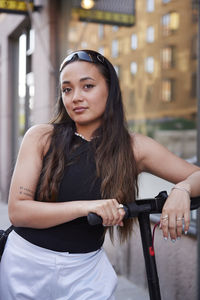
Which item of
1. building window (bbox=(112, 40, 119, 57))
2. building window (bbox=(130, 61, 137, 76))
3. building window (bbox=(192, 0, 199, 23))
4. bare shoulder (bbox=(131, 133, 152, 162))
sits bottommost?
bare shoulder (bbox=(131, 133, 152, 162))

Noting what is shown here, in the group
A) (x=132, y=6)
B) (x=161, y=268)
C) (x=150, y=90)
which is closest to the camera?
(x=161, y=268)

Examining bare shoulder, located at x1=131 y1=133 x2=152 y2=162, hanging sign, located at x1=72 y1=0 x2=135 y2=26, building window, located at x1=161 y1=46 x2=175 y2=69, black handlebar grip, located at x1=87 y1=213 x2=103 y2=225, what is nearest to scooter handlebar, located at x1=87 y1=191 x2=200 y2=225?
black handlebar grip, located at x1=87 y1=213 x2=103 y2=225

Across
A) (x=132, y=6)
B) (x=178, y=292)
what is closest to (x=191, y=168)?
(x=178, y=292)

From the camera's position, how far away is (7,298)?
5.95ft

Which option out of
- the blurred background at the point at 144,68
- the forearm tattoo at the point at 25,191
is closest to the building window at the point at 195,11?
the blurred background at the point at 144,68

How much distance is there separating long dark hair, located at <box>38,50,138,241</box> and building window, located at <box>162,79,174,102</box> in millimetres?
2427

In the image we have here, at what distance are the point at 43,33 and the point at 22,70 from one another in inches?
90.1

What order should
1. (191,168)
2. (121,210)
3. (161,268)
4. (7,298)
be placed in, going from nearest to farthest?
(121,210), (7,298), (191,168), (161,268)

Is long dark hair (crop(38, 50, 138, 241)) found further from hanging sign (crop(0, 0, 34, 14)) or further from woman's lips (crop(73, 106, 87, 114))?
hanging sign (crop(0, 0, 34, 14))

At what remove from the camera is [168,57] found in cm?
444

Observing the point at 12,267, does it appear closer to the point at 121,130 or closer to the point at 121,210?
the point at 121,210

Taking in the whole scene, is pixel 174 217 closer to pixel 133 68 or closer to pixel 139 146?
pixel 139 146

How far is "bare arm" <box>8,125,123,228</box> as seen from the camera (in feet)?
5.01

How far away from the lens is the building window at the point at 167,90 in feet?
14.2
